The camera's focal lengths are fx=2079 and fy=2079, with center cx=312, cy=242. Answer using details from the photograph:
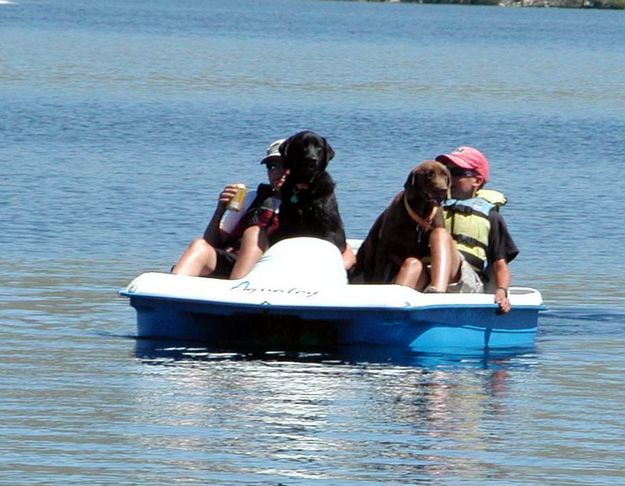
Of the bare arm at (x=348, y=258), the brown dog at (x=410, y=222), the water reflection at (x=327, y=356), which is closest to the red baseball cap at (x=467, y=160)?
the brown dog at (x=410, y=222)

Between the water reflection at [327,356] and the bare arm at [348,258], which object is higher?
the bare arm at [348,258]

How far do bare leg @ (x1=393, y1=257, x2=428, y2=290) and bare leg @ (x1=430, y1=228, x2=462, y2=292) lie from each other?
3.3 inches

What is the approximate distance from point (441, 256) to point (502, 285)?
408 millimetres

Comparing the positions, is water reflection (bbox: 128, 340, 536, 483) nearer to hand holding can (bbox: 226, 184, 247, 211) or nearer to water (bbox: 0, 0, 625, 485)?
water (bbox: 0, 0, 625, 485)

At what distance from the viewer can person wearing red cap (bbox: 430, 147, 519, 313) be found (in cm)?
1201

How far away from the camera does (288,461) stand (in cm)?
908

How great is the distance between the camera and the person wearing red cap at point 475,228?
12008mm

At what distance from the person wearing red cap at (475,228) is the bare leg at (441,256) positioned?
0.66ft

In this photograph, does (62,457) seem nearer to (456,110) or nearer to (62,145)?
(62,145)

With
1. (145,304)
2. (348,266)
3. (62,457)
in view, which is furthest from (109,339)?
(62,457)

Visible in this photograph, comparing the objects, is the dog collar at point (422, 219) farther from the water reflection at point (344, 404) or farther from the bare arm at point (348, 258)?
the water reflection at point (344, 404)

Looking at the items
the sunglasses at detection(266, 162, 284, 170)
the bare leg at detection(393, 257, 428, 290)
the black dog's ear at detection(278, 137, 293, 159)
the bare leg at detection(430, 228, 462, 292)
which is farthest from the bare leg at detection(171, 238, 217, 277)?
the bare leg at detection(430, 228, 462, 292)

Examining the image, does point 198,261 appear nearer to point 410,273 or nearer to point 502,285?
point 410,273

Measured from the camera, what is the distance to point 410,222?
11930mm
